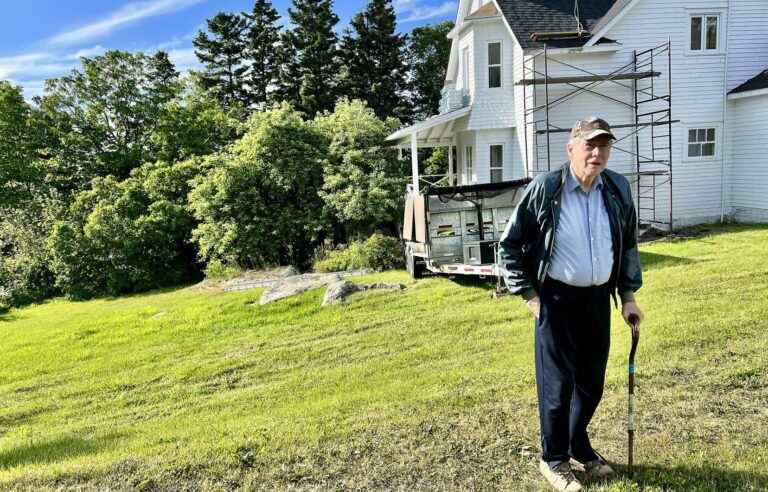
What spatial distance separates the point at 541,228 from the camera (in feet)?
10.3

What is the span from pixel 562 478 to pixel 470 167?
16.2m

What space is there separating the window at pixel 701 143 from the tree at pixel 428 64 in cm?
2539

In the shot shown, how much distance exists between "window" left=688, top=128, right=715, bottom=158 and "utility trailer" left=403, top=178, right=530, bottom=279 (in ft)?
25.9

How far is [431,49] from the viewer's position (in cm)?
4412

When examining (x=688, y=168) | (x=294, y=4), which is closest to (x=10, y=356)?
(x=688, y=168)

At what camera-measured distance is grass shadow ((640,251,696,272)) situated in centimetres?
1078

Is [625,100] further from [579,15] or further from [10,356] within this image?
[10,356]

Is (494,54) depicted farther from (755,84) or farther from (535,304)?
(535,304)

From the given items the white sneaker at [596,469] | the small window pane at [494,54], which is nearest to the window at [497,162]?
the small window pane at [494,54]

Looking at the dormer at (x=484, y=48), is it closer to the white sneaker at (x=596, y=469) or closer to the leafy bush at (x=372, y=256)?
the leafy bush at (x=372, y=256)

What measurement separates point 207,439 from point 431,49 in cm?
4340

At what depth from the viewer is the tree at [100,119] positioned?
2694 centimetres

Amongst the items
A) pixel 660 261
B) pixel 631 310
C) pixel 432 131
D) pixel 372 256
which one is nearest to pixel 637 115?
pixel 660 261

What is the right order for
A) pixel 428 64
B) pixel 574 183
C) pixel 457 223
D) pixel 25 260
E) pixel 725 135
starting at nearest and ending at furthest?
pixel 574 183 → pixel 457 223 → pixel 725 135 → pixel 25 260 → pixel 428 64
